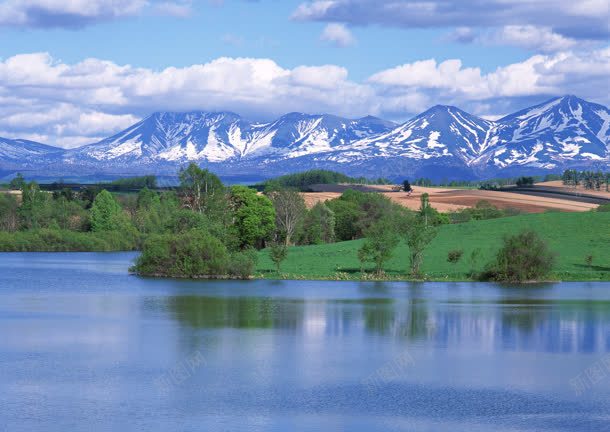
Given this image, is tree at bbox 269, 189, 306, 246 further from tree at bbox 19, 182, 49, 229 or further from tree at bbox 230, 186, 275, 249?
tree at bbox 19, 182, 49, 229

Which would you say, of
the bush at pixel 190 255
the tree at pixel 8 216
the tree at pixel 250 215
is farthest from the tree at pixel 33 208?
the bush at pixel 190 255

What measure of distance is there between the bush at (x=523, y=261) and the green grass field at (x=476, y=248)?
8.48 ft

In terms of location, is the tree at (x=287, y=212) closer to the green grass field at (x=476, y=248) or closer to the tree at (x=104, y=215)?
the green grass field at (x=476, y=248)

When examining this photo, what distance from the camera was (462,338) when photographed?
53.4m

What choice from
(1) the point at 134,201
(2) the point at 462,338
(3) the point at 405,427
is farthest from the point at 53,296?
(1) the point at 134,201

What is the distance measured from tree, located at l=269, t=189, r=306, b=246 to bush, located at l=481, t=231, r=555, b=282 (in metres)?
44.7

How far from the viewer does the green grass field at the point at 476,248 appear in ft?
319

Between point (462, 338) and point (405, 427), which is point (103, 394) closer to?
point (405, 427)

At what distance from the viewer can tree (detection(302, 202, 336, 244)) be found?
137125mm

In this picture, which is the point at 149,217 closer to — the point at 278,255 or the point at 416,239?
the point at 278,255

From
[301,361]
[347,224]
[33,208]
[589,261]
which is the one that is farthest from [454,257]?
[33,208]

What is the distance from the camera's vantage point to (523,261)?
93062 mm

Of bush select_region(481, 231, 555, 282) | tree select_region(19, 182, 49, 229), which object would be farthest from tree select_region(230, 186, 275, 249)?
tree select_region(19, 182, 49, 229)

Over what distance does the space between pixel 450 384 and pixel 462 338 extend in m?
14.2
